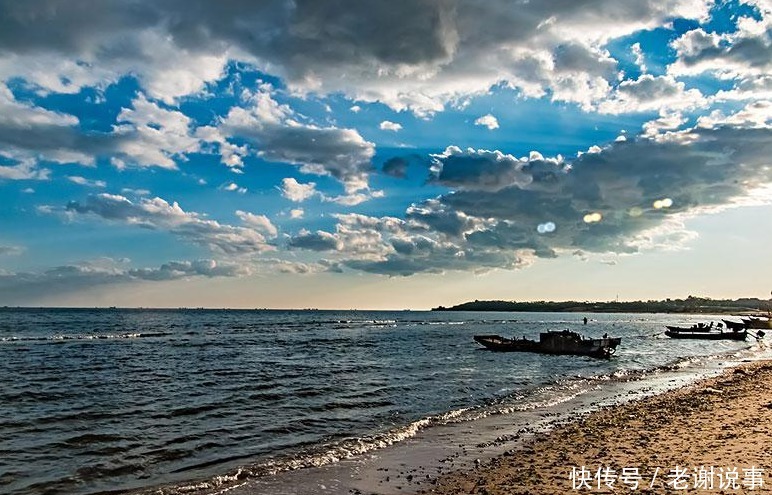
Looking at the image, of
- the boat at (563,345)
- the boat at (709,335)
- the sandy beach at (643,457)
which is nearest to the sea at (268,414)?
the sandy beach at (643,457)

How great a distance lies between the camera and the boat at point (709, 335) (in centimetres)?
8856

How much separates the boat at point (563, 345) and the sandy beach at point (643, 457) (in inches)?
1339

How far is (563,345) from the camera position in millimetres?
60188

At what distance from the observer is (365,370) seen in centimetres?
4297

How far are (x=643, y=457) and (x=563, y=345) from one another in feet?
153

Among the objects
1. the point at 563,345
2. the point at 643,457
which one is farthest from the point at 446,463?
the point at 563,345

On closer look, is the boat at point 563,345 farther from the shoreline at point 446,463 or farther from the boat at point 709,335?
the boat at point 709,335

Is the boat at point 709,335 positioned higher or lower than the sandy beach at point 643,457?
lower

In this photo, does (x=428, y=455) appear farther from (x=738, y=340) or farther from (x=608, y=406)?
(x=738, y=340)

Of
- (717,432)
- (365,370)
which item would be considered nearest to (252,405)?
(365,370)

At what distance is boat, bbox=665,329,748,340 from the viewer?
88562 millimetres

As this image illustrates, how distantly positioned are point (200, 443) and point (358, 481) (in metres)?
7.73

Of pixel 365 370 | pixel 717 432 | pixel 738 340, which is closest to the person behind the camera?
pixel 717 432

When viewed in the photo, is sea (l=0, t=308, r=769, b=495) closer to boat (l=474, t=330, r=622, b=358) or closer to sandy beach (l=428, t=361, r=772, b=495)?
sandy beach (l=428, t=361, r=772, b=495)
